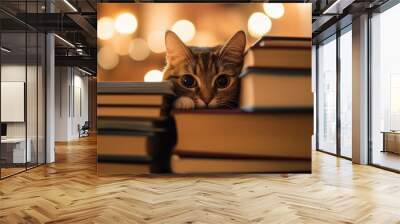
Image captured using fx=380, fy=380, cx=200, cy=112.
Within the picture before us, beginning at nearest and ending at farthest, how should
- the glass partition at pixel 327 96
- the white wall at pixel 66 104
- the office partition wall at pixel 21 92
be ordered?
the office partition wall at pixel 21 92
the glass partition at pixel 327 96
the white wall at pixel 66 104

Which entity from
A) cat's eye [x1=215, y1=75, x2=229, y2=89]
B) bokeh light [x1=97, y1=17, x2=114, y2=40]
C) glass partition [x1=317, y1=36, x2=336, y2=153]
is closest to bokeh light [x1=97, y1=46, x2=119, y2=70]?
bokeh light [x1=97, y1=17, x2=114, y2=40]

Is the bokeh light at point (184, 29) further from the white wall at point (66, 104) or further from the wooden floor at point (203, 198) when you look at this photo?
the white wall at point (66, 104)

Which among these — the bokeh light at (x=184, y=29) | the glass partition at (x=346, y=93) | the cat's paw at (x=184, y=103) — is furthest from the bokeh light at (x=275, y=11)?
the glass partition at (x=346, y=93)

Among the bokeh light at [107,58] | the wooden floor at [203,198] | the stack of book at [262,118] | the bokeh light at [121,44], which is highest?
Result: the bokeh light at [121,44]

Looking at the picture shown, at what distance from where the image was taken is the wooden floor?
13.3ft

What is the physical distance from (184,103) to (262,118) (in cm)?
136

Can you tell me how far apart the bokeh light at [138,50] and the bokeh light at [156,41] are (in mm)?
90

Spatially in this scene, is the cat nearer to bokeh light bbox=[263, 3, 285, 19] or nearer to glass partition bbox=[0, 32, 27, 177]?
bokeh light bbox=[263, 3, 285, 19]

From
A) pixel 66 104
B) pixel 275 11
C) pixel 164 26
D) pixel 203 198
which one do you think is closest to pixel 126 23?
pixel 164 26

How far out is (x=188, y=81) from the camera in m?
6.57

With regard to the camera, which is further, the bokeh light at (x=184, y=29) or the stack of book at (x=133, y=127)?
the bokeh light at (x=184, y=29)

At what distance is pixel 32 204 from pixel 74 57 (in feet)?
29.8

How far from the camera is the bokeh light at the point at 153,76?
6457 millimetres

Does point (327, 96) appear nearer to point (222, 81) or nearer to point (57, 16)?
point (222, 81)
